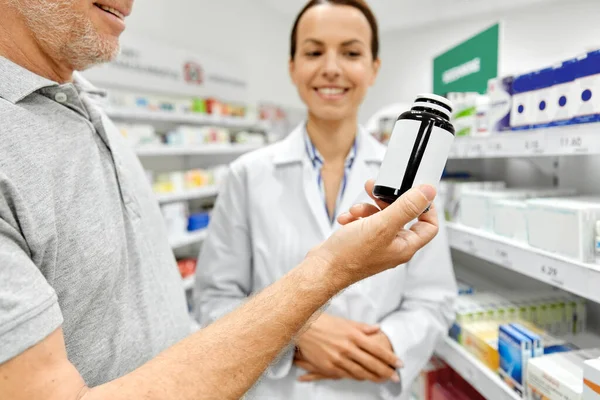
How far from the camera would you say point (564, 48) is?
5.56 feet

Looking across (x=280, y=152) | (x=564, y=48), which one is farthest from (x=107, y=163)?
(x=564, y=48)

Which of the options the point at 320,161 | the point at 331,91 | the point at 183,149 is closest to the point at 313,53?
the point at 331,91

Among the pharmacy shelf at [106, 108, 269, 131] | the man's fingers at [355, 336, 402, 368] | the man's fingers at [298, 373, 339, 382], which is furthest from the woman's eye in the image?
the pharmacy shelf at [106, 108, 269, 131]

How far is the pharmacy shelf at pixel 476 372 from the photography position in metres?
1.18

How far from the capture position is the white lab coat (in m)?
1.25

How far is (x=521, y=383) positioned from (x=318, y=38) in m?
1.19

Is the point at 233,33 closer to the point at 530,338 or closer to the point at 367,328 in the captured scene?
the point at 367,328

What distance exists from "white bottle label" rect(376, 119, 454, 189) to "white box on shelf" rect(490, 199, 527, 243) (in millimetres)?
646

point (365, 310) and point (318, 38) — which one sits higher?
point (318, 38)

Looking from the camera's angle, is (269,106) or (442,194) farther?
(269,106)

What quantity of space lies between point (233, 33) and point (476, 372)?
15.1ft

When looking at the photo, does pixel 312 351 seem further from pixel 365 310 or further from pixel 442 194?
pixel 442 194

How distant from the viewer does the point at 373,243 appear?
0.71 m

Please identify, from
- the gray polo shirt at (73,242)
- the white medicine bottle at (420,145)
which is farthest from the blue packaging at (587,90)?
the gray polo shirt at (73,242)
